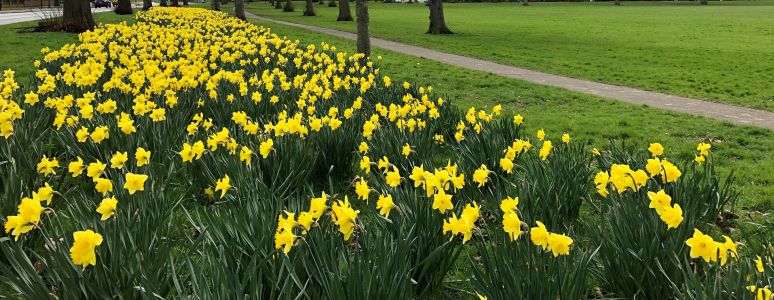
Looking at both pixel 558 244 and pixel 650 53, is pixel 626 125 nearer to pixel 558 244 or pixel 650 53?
pixel 558 244

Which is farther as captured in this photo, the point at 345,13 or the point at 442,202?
the point at 345,13

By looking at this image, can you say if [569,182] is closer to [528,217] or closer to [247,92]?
[528,217]

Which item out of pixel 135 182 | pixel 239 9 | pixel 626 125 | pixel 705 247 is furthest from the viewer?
pixel 239 9

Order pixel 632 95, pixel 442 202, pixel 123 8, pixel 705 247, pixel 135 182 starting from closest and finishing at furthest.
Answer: pixel 705 247 < pixel 442 202 < pixel 135 182 < pixel 632 95 < pixel 123 8

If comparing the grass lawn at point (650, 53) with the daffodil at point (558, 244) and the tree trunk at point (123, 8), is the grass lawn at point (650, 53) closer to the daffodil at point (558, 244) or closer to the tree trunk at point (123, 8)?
the daffodil at point (558, 244)

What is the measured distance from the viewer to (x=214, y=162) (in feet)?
12.4

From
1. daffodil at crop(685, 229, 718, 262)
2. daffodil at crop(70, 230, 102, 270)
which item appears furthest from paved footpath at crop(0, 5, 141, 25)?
daffodil at crop(685, 229, 718, 262)

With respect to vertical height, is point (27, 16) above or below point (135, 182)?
below

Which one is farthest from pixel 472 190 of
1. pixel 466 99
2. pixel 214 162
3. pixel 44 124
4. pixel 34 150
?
pixel 466 99

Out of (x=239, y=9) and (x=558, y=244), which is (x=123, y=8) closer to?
(x=239, y=9)

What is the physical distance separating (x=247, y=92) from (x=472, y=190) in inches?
130

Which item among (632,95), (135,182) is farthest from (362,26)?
(135,182)

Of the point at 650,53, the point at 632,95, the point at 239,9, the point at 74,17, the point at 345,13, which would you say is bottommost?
the point at 632,95

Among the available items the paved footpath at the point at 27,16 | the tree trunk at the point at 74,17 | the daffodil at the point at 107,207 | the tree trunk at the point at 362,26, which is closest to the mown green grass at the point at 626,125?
the tree trunk at the point at 362,26
